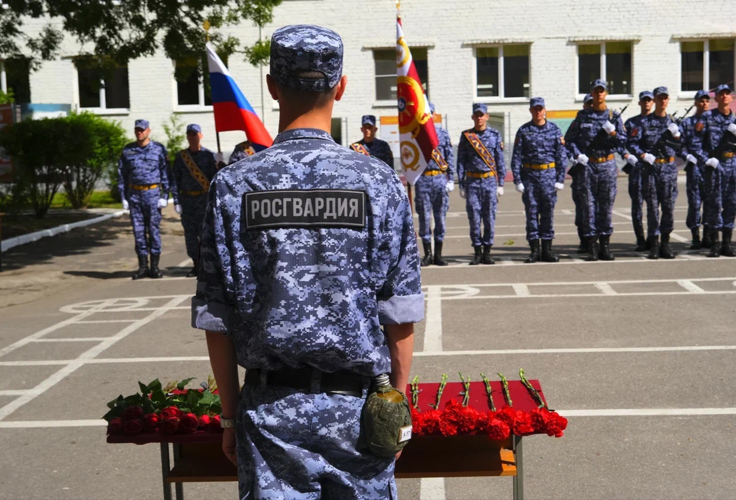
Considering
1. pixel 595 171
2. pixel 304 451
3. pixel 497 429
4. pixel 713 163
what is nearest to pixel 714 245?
pixel 713 163

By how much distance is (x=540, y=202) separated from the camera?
13398 millimetres

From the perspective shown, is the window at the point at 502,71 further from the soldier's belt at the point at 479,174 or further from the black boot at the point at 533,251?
the black boot at the point at 533,251

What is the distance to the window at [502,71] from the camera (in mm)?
30234

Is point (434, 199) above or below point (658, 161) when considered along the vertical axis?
below

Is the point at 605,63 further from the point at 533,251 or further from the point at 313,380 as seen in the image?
the point at 313,380

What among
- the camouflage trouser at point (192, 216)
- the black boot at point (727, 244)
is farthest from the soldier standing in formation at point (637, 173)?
the camouflage trouser at point (192, 216)

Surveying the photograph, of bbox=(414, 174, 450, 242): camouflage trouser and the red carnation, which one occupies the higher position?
bbox=(414, 174, 450, 242): camouflage trouser

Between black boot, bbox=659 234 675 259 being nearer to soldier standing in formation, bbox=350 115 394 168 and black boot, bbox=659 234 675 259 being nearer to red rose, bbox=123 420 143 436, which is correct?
soldier standing in formation, bbox=350 115 394 168

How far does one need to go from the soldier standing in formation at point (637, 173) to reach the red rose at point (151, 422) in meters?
10.9

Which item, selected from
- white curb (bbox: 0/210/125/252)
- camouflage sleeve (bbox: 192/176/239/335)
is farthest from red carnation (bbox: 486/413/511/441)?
white curb (bbox: 0/210/125/252)

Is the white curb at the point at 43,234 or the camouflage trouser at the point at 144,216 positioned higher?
the camouflage trouser at the point at 144,216

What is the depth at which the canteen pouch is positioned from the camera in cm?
259

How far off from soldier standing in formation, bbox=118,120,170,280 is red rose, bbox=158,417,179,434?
986cm

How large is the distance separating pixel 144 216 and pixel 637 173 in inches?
286
